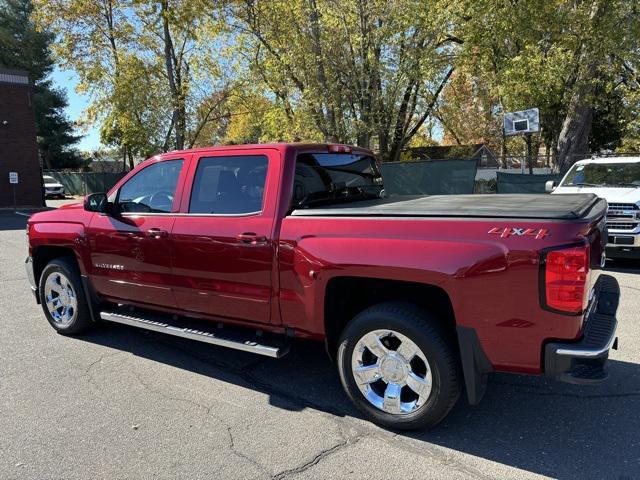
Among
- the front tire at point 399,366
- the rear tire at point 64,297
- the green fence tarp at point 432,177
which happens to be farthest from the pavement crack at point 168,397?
the green fence tarp at point 432,177

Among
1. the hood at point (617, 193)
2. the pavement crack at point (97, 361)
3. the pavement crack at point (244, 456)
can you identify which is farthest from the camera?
the hood at point (617, 193)

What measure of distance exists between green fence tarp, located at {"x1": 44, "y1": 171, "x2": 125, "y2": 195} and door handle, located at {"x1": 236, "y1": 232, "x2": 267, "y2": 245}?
3000cm

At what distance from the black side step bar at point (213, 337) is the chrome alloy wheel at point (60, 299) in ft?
2.07

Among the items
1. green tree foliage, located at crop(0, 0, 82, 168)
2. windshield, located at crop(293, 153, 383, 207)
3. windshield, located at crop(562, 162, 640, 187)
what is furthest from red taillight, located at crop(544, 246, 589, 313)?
green tree foliage, located at crop(0, 0, 82, 168)

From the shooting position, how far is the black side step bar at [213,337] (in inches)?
Answer: 145

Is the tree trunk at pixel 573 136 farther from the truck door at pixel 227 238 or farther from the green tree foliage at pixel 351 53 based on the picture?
the truck door at pixel 227 238

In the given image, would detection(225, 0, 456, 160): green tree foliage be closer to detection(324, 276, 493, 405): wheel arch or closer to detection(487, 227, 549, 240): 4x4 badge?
detection(324, 276, 493, 405): wheel arch

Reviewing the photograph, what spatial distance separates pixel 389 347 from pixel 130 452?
177cm

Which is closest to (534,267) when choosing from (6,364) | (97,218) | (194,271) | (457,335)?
(457,335)

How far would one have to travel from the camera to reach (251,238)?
12.3 feet

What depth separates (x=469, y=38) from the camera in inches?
642

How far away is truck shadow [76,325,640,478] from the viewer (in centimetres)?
297

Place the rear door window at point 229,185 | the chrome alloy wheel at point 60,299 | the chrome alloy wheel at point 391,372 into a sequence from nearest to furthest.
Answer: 1. the chrome alloy wheel at point 391,372
2. the rear door window at point 229,185
3. the chrome alloy wheel at point 60,299

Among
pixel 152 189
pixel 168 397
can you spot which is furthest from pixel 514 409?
pixel 152 189
